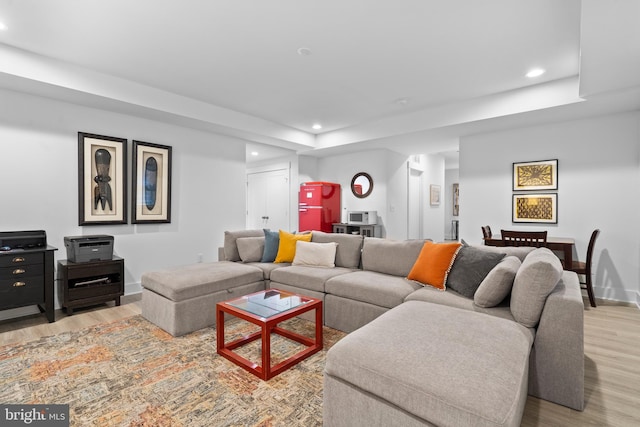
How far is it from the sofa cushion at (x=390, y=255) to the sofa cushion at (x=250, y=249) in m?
1.31

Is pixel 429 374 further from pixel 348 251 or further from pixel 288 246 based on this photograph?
pixel 288 246

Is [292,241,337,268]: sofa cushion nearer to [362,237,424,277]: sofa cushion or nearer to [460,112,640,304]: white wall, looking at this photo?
[362,237,424,277]: sofa cushion

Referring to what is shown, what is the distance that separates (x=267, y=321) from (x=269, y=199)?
5548mm

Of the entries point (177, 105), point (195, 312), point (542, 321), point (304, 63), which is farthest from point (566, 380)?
point (177, 105)

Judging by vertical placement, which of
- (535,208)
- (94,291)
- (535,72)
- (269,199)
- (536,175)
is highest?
(535,72)

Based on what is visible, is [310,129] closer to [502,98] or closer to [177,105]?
[177,105]

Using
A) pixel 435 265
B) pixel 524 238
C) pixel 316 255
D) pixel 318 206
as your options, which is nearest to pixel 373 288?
pixel 435 265

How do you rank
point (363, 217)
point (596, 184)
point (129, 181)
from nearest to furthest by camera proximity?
point (596, 184)
point (129, 181)
point (363, 217)

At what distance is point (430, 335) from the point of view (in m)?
1.61

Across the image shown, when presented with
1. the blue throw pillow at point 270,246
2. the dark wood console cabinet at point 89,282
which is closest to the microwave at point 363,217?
the blue throw pillow at point 270,246

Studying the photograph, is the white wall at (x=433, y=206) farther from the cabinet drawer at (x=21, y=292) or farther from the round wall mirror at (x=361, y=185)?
the cabinet drawer at (x=21, y=292)

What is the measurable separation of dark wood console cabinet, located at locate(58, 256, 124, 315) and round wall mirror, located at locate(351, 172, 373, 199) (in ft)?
14.4

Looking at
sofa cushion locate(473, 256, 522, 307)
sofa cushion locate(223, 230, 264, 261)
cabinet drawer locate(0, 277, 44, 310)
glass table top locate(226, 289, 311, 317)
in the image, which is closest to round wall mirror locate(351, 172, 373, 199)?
sofa cushion locate(223, 230, 264, 261)

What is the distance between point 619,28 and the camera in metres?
2.17
